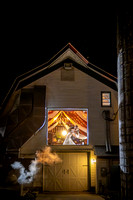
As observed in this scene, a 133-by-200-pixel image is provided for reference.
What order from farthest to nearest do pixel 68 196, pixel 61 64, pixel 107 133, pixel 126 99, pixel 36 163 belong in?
pixel 61 64 < pixel 107 133 < pixel 36 163 < pixel 68 196 < pixel 126 99

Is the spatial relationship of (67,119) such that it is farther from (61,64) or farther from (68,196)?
(68,196)

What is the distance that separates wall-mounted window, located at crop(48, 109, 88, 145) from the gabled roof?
2953 millimetres

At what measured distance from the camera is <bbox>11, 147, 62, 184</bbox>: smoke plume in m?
17.7

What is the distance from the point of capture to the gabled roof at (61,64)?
19.2 m

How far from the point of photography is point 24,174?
17.8 metres

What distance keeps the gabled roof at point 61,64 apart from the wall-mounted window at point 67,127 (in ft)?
9.69

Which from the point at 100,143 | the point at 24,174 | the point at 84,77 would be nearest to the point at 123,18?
the point at 84,77

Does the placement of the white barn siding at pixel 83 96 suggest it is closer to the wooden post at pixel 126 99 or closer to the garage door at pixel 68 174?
the garage door at pixel 68 174

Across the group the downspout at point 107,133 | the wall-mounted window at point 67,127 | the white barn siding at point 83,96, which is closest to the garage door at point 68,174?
the wall-mounted window at point 67,127

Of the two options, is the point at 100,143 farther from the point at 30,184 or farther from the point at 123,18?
the point at 123,18

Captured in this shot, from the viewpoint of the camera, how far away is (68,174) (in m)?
19.2

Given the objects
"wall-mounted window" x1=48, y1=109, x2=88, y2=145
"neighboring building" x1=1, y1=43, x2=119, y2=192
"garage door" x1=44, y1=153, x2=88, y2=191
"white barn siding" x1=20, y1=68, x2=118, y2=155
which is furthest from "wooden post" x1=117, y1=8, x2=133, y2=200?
"garage door" x1=44, y1=153, x2=88, y2=191

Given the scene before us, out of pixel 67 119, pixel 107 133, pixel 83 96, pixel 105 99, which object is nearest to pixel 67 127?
pixel 67 119

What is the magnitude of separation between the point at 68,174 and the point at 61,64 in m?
8.47
